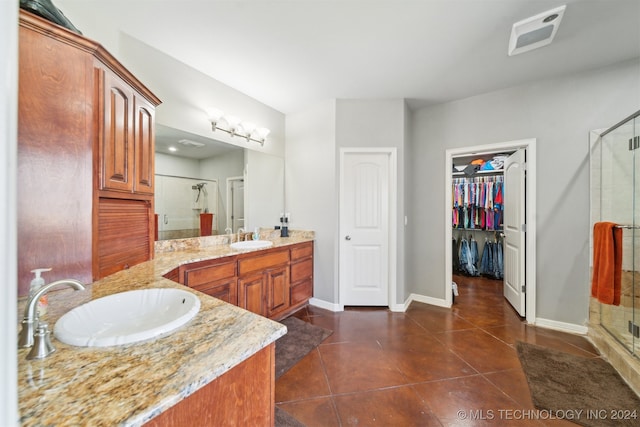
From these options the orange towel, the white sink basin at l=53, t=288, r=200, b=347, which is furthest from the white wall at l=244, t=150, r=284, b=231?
the orange towel

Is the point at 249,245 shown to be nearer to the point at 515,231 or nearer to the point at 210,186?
the point at 210,186

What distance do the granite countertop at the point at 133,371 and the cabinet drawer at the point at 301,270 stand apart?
6.13ft

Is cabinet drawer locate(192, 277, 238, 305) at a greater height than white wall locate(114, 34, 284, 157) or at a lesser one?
lesser

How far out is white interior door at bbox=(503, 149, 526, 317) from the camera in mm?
2641

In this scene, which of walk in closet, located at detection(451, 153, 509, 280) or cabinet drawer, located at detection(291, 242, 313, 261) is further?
walk in closet, located at detection(451, 153, 509, 280)

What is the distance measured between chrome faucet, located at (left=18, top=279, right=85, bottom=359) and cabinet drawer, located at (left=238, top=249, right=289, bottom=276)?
1512 mm

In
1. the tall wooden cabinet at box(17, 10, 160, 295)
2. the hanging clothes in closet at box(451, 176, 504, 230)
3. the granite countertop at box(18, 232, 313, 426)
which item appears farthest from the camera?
the hanging clothes in closet at box(451, 176, 504, 230)

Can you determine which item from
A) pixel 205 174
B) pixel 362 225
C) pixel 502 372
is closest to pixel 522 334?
pixel 502 372

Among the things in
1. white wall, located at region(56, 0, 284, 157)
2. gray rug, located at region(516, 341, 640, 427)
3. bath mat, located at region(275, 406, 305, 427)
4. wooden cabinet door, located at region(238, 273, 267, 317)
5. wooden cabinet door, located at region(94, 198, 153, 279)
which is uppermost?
white wall, located at region(56, 0, 284, 157)

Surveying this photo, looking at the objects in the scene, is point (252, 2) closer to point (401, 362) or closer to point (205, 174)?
point (205, 174)

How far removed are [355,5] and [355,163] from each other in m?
1.61

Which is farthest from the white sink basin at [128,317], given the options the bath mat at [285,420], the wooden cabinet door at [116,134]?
the bath mat at [285,420]

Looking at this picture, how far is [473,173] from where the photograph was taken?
4242 mm

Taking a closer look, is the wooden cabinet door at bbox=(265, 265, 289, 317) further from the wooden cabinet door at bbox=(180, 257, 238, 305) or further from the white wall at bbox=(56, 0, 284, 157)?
the white wall at bbox=(56, 0, 284, 157)
